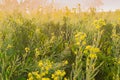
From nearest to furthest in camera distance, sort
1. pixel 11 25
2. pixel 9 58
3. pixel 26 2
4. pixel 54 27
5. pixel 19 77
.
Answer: pixel 19 77 → pixel 9 58 → pixel 11 25 → pixel 54 27 → pixel 26 2

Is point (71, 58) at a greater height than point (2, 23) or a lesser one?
lesser

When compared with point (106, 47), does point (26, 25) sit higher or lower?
higher

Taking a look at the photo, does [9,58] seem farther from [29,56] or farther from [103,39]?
[103,39]

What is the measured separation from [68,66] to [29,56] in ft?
1.62

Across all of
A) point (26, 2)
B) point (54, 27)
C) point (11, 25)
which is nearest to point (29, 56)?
point (11, 25)

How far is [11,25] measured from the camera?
392cm

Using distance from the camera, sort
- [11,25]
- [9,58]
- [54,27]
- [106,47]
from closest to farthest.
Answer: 1. [9,58]
2. [106,47]
3. [11,25]
4. [54,27]

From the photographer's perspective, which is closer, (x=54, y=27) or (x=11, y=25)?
(x=11, y=25)

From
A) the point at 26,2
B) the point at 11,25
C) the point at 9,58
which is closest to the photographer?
Result: the point at 9,58

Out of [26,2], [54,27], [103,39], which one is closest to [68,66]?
[103,39]

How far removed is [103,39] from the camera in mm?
3973

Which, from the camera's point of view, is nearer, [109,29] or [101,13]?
[109,29]

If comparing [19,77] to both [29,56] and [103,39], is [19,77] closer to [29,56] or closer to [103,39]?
[29,56]

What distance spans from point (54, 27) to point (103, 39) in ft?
3.55
